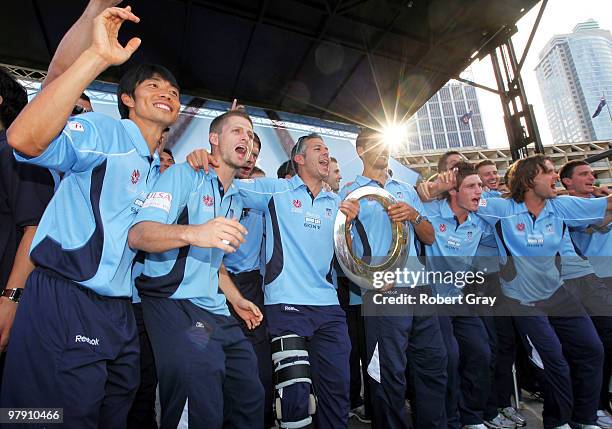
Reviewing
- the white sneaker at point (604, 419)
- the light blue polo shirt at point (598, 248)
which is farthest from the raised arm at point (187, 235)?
the light blue polo shirt at point (598, 248)

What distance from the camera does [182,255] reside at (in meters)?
2.30

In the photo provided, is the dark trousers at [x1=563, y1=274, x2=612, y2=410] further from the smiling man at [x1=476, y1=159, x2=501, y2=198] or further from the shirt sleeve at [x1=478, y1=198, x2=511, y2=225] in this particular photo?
the smiling man at [x1=476, y1=159, x2=501, y2=198]

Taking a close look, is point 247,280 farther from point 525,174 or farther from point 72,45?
point 525,174

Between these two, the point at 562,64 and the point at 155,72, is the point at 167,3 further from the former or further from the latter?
the point at 562,64

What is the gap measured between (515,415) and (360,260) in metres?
2.67

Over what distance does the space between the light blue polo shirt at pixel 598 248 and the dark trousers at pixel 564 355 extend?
1036 mm

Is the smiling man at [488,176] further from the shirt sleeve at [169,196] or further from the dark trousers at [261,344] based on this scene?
the shirt sleeve at [169,196]

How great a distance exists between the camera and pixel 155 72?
2357 millimetres

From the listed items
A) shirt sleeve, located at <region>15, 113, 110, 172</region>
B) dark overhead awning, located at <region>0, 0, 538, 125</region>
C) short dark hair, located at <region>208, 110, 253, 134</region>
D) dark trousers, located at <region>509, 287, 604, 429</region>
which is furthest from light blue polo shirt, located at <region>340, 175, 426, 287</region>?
dark overhead awning, located at <region>0, 0, 538, 125</region>

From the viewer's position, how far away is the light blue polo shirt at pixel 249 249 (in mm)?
3684

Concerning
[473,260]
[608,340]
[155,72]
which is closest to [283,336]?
[155,72]

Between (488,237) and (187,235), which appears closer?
(187,235)

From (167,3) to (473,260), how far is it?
262 inches

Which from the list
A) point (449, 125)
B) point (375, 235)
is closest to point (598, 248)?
point (375, 235)
